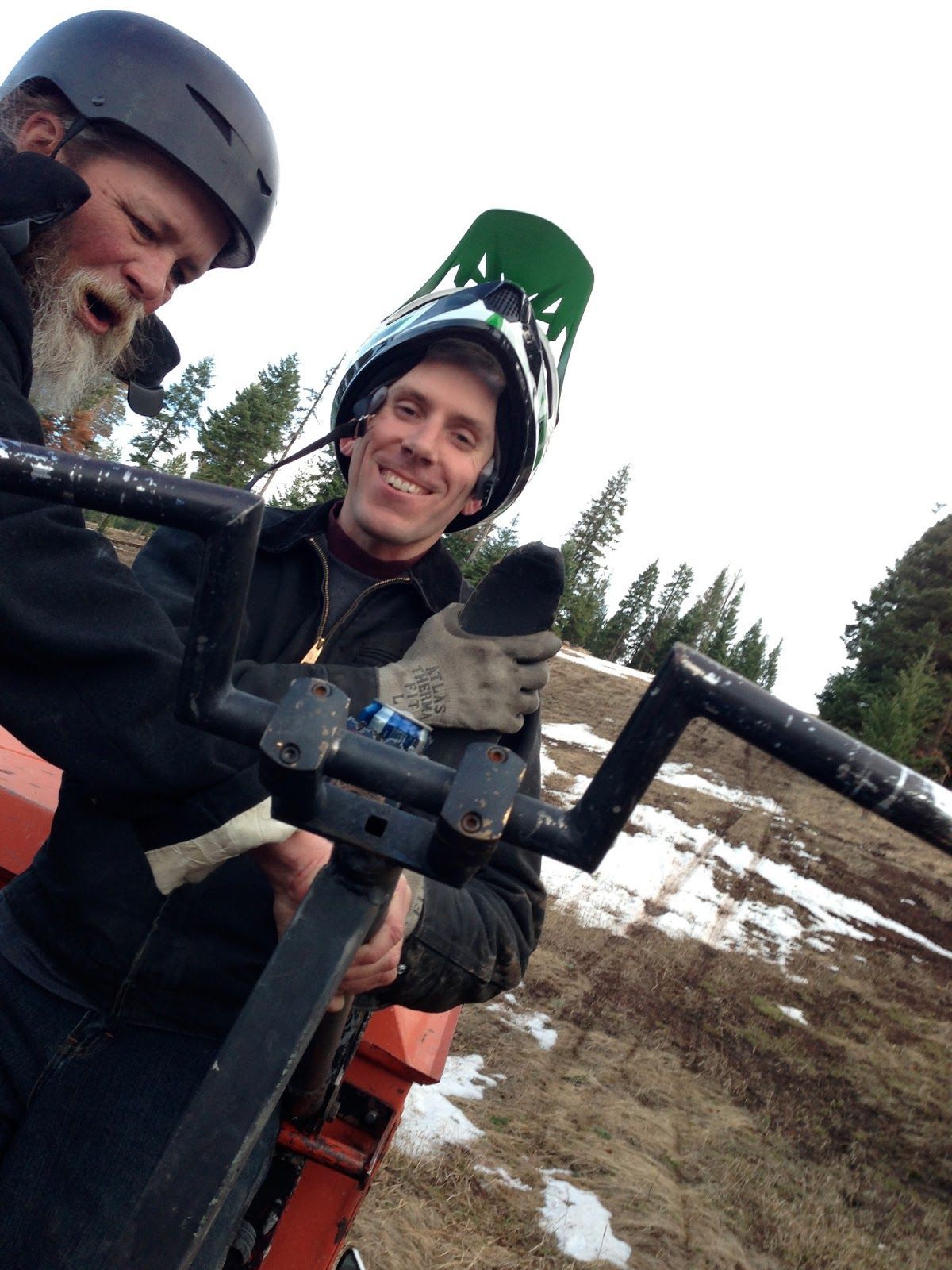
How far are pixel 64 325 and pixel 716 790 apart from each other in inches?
746

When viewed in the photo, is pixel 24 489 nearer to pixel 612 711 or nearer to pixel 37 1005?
pixel 37 1005

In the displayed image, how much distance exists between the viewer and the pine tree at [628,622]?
6222 centimetres

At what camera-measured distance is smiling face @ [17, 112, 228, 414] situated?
6.93 ft

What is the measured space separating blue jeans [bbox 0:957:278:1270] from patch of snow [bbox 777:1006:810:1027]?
7816 mm

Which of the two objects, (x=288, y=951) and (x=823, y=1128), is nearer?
(x=288, y=951)

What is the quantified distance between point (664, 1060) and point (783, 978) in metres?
3.37

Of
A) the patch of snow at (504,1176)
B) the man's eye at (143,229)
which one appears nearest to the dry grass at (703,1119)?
the patch of snow at (504,1176)

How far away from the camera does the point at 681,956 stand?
28.7 ft

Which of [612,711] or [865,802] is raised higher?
[865,802]

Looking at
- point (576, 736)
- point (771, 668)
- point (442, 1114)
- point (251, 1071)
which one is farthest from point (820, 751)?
point (771, 668)

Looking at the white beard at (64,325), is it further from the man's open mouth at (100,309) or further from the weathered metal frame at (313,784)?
the weathered metal frame at (313,784)

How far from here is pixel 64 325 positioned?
7.08 feet

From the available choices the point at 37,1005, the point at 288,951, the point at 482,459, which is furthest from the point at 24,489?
the point at 482,459

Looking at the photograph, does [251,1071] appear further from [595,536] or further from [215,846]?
[595,536]
